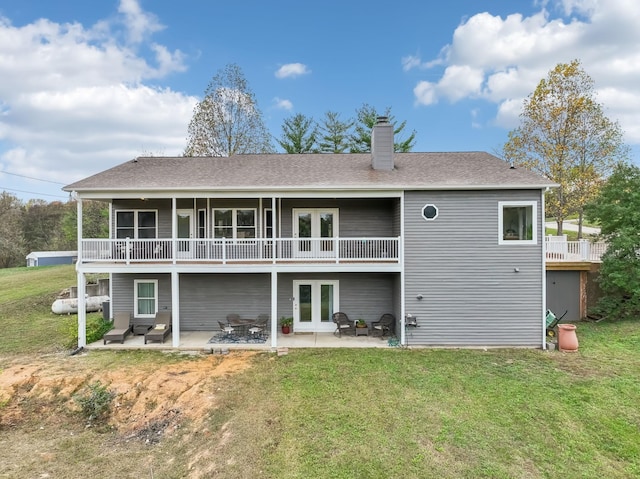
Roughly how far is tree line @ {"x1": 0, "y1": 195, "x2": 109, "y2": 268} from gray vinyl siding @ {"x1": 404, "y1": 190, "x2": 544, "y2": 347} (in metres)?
30.7

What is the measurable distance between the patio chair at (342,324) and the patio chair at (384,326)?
0.75 m

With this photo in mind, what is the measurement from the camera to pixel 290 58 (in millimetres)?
26062

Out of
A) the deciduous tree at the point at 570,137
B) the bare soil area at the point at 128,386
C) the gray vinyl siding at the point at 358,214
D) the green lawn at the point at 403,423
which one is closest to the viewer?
the green lawn at the point at 403,423

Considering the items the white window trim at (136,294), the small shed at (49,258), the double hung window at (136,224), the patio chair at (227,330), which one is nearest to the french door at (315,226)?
the patio chair at (227,330)

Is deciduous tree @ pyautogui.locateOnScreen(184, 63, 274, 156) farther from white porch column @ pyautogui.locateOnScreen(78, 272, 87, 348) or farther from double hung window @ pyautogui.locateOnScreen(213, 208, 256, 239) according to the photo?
white porch column @ pyautogui.locateOnScreen(78, 272, 87, 348)

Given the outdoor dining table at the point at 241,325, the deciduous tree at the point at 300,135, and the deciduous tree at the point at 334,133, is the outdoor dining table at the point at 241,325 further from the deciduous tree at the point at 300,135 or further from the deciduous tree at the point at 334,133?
the deciduous tree at the point at 300,135

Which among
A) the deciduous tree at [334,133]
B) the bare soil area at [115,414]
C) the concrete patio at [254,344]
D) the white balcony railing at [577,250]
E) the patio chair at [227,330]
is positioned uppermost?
the deciduous tree at [334,133]

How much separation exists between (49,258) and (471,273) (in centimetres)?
3830

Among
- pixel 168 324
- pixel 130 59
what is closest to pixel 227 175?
pixel 168 324

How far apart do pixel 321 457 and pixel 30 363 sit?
30.9ft

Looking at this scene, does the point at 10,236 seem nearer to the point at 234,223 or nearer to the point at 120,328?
the point at 120,328

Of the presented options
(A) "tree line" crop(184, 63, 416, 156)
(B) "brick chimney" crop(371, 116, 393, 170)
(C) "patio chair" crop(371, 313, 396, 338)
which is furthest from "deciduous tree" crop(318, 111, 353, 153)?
(C) "patio chair" crop(371, 313, 396, 338)

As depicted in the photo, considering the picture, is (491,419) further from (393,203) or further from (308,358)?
(393,203)

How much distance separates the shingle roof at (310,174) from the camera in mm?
10820
